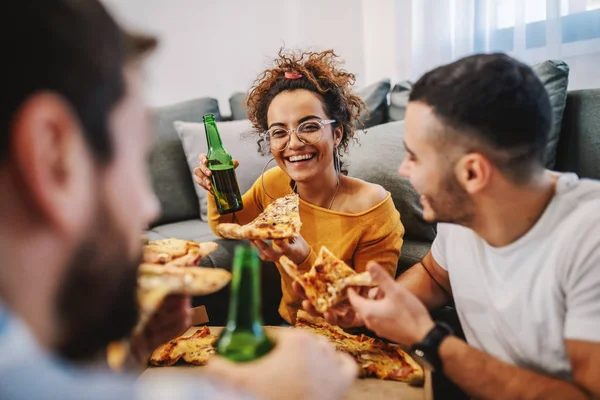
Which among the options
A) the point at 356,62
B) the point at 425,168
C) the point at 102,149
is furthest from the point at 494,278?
the point at 356,62

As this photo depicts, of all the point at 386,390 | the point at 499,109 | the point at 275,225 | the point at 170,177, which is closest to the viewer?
the point at 499,109

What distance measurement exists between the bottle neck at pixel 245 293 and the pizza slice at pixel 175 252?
532 mm

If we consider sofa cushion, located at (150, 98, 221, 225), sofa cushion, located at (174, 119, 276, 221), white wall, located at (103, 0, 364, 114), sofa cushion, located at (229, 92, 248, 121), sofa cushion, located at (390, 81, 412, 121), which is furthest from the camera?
white wall, located at (103, 0, 364, 114)

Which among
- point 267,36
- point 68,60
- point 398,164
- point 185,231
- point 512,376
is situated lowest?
point 185,231

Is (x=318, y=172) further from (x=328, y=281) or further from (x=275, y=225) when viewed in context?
(x=328, y=281)

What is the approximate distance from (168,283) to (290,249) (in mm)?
721

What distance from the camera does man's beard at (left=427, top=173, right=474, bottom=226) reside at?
0.99 meters

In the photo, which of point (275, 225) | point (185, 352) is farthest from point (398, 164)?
point (185, 352)

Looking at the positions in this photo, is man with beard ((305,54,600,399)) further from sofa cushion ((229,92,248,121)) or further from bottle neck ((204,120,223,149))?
sofa cushion ((229,92,248,121))

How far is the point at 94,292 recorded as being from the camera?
45 centimetres

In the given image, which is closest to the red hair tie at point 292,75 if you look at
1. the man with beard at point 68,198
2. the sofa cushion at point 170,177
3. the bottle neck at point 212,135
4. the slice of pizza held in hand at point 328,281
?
the bottle neck at point 212,135

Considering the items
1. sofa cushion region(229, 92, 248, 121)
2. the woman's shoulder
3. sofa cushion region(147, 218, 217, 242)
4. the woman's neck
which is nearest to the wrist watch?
the woman's shoulder

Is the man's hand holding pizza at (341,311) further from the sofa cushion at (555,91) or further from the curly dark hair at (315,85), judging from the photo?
the sofa cushion at (555,91)

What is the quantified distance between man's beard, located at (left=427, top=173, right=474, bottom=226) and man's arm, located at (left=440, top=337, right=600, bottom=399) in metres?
0.26
